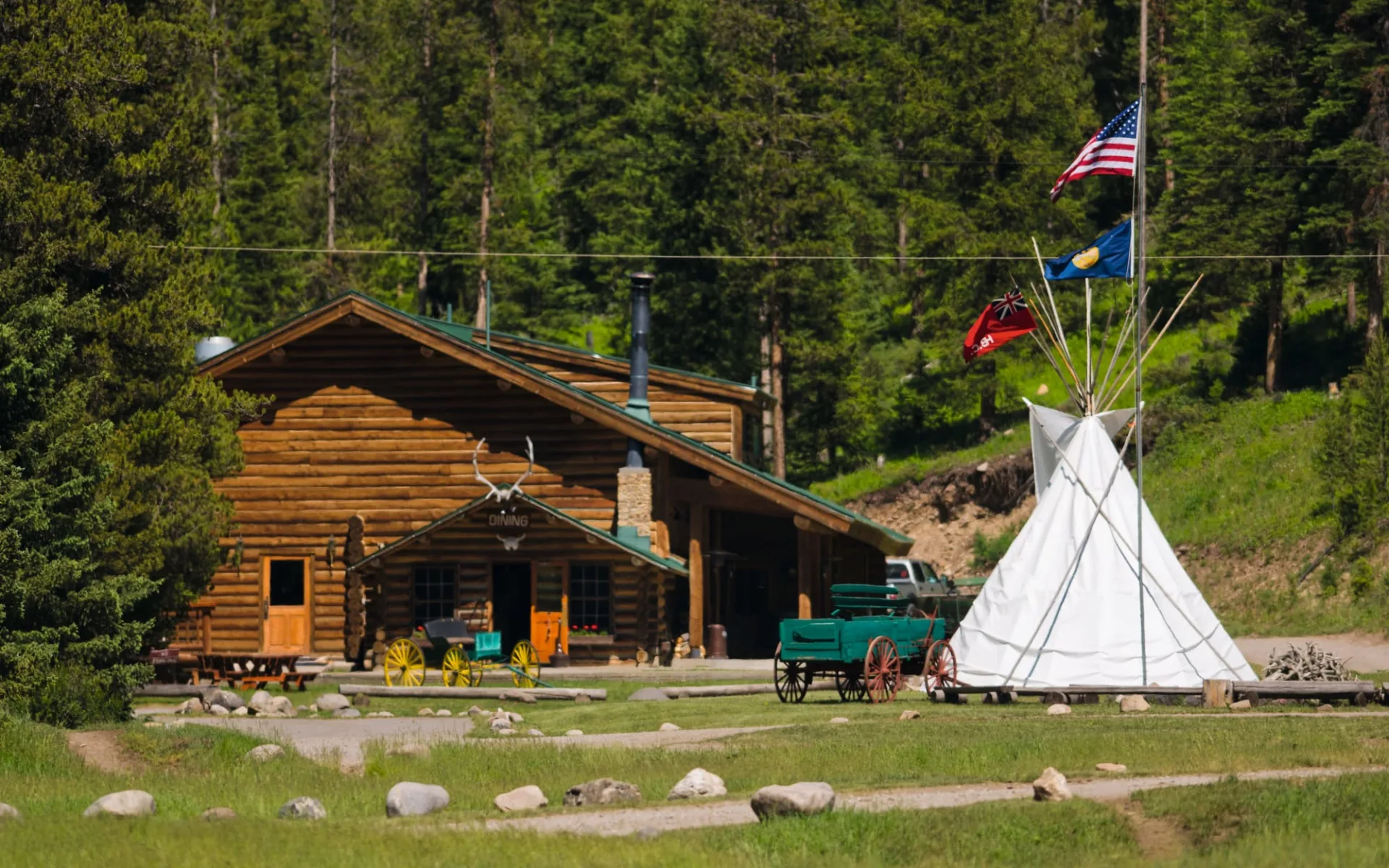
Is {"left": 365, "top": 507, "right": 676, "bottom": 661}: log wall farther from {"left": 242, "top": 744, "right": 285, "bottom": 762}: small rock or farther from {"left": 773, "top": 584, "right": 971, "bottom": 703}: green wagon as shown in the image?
{"left": 242, "top": 744, "right": 285, "bottom": 762}: small rock

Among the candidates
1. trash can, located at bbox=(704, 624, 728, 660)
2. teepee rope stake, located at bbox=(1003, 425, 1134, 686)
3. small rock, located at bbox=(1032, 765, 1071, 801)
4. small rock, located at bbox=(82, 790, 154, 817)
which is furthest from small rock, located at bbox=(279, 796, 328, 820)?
trash can, located at bbox=(704, 624, 728, 660)

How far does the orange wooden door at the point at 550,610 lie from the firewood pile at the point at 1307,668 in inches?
628

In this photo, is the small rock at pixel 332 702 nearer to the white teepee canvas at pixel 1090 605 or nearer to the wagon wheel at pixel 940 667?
the wagon wheel at pixel 940 667

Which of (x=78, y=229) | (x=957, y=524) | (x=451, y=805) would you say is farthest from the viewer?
(x=957, y=524)

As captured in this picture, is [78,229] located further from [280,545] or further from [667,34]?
[667,34]

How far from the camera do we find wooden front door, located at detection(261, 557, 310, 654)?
129 feet

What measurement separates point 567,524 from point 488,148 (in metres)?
35.7

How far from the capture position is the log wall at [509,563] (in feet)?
121

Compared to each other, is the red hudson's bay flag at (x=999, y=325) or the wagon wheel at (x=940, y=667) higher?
the red hudson's bay flag at (x=999, y=325)

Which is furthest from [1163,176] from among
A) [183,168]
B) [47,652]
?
[47,652]

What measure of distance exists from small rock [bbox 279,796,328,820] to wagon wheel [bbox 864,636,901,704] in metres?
12.3

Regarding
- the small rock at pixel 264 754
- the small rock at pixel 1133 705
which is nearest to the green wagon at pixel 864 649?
the small rock at pixel 1133 705

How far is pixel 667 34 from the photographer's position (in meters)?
77.8

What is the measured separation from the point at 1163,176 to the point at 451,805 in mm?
64455
